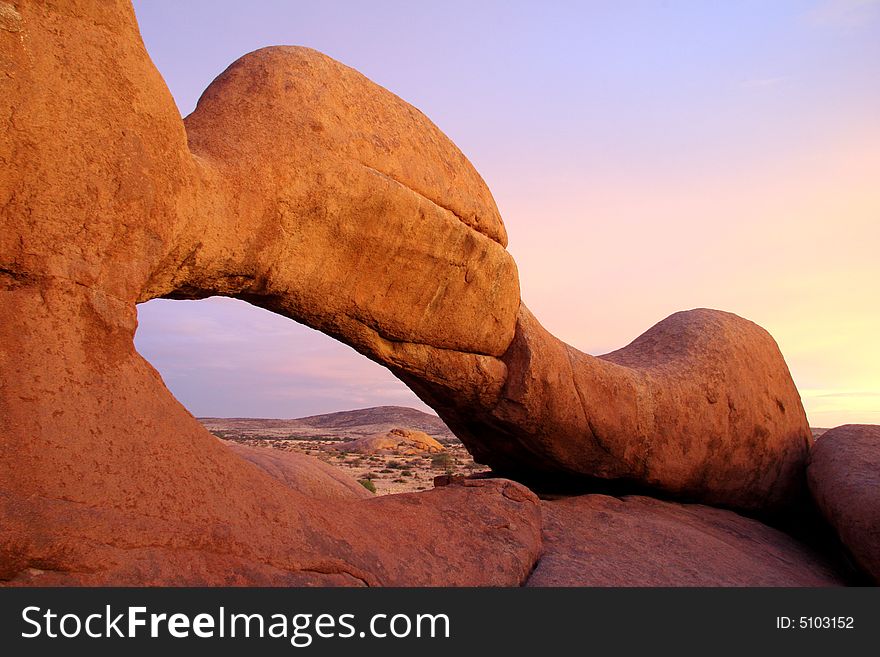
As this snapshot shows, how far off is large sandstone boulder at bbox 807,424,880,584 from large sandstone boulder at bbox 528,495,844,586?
1.72ft

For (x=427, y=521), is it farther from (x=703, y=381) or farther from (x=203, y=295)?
(x=703, y=381)

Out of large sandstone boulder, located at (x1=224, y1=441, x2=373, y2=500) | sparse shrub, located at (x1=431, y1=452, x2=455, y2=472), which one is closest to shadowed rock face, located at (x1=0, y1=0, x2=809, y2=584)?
large sandstone boulder, located at (x1=224, y1=441, x2=373, y2=500)

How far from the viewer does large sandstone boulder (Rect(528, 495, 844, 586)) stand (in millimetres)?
5618

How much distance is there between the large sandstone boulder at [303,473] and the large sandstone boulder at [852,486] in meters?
5.29

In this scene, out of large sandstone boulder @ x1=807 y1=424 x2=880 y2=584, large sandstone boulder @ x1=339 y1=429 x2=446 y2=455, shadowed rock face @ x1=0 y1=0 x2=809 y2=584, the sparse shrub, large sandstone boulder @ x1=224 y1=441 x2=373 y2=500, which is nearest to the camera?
shadowed rock face @ x1=0 y1=0 x2=809 y2=584

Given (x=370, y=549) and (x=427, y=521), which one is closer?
(x=370, y=549)

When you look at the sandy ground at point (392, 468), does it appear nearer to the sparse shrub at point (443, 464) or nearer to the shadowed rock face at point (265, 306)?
the sparse shrub at point (443, 464)

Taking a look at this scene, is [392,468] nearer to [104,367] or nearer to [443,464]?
[443,464]

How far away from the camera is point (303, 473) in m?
8.22

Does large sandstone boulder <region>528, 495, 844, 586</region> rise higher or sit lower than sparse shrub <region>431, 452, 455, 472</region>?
higher

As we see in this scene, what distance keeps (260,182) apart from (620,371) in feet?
15.5

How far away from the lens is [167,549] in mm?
3414

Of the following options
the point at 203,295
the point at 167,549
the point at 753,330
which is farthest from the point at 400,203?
the point at 753,330

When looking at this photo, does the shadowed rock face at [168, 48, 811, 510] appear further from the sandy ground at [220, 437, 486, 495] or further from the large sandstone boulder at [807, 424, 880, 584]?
the sandy ground at [220, 437, 486, 495]
